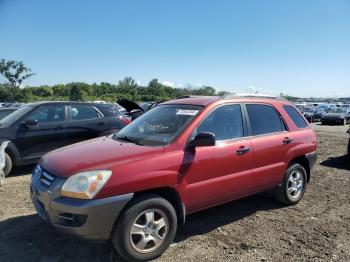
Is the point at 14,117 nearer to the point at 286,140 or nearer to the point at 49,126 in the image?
the point at 49,126

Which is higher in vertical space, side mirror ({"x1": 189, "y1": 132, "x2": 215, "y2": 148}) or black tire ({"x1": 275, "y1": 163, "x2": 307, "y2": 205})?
side mirror ({"x1": 189, "y1": 132, "x2": 215, "y2": 148})

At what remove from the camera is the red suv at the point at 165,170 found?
334cm

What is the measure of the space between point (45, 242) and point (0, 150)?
3.45 meters

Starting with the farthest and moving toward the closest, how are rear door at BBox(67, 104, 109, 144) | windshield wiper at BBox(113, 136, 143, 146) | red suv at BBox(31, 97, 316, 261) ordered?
rear door at BBox(67, 104, 109, 144), windshield wiper at BBox(113, 136, 143, 146), red suv at BBox(31, 97, 316, 261)

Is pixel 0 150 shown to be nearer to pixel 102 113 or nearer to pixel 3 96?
pixel 102 113

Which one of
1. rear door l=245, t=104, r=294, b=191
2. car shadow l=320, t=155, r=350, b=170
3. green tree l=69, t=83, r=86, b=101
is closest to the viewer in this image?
rear door l=245, t=104, r=294, b=191

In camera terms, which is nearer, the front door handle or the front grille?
the front grille

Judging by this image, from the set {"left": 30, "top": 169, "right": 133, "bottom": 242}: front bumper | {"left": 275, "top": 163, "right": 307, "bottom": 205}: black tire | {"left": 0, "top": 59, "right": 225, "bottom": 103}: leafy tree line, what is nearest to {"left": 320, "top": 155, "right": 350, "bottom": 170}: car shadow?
{"left": 275, "top": 163, "right": 307, "bottom": 205}: black tire

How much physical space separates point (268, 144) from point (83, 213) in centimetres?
287

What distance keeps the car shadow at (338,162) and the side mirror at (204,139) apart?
19.6ft

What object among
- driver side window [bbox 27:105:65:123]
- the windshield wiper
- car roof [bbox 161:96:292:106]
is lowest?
the windshield wiper

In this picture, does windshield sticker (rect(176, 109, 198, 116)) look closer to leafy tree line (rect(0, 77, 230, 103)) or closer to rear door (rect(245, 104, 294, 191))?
rear door (rect(245, 104, 294, 191))

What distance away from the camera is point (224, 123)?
4.55 metres

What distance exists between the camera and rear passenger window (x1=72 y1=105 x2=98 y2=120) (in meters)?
8.50
